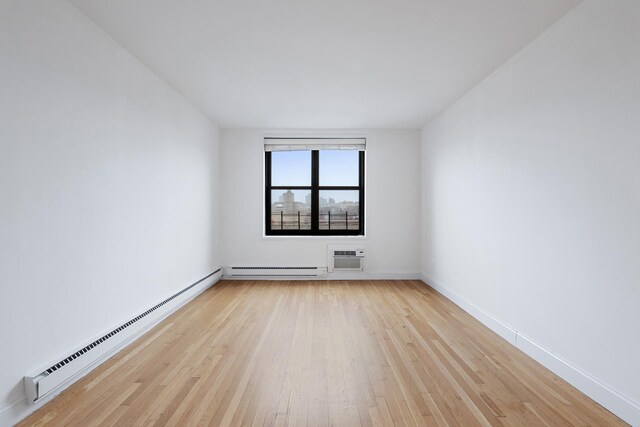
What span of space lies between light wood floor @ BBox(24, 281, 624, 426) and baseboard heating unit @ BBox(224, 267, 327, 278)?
1.82m

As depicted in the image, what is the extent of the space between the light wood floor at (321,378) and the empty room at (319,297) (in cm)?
2

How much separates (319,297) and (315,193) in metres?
2.01

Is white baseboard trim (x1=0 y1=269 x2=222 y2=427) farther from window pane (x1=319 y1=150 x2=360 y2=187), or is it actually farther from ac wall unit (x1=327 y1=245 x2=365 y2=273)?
window pane (x1=319 y1=150 x2=360 y2=187)

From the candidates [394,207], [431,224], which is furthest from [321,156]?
[431,224]

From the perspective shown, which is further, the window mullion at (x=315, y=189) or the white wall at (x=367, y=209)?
the window mullion at (x=315, y=189)

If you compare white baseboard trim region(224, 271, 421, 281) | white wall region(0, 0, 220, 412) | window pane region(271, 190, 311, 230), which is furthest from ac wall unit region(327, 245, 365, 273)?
white wall region(0, 0, 220, 412)

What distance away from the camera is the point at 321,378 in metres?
2.32

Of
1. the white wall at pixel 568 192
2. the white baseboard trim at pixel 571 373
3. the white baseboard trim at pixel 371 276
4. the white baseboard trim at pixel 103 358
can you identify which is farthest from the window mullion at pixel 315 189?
the white baseboard trim at pixel 571 373

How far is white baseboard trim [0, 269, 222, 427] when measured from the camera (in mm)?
1804

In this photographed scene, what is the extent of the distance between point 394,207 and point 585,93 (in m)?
3.53

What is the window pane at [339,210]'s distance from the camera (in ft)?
19.3

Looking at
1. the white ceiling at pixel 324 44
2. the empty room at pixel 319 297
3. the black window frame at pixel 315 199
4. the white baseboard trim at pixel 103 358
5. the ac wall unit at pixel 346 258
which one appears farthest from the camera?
the black window frame at pixel 315 199

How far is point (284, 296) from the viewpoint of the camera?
4527mm

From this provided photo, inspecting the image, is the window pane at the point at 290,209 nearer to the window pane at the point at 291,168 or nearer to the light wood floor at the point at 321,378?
the window pane at the point at 291,168
